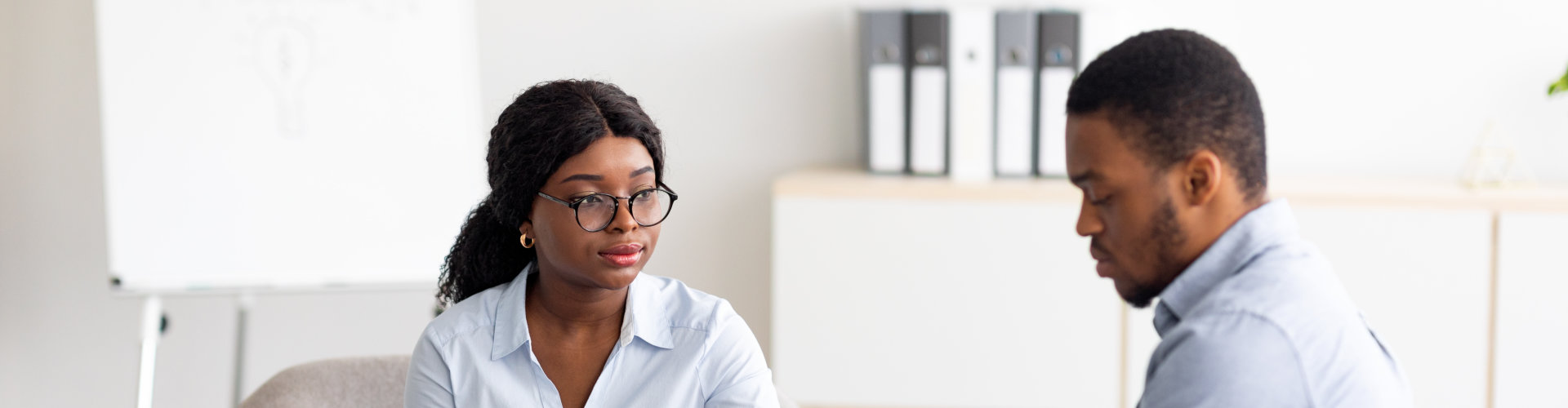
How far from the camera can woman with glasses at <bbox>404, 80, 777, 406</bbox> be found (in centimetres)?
125

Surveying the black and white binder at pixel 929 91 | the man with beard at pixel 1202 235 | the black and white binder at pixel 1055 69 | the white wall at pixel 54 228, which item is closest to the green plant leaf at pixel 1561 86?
the black and white binder at pixel 1055 69

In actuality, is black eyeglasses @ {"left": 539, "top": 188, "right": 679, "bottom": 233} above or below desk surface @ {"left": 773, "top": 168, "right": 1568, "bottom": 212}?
above

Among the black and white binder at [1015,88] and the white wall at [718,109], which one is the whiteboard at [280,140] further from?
the black and white binder at [1015,88]

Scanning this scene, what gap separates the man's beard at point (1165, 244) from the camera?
909mm

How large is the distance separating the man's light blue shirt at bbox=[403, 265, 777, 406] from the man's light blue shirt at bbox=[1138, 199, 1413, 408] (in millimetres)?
540

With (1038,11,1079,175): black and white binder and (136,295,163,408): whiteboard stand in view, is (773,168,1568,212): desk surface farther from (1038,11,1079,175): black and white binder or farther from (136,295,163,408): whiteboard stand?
(136,295,163,408): whiteboard stand

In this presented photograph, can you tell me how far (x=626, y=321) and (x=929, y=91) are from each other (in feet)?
3.83

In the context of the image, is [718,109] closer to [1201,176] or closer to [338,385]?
[338,385]

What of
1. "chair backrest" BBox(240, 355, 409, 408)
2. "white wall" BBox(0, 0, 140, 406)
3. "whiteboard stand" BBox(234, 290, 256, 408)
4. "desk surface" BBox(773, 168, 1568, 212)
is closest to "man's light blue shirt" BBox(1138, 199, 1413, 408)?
"chair backrest" BBox(240, 355, 409, 408)

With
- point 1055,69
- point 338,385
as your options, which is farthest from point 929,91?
point 338,385

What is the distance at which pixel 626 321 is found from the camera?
133 centimetres

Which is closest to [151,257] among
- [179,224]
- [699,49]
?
[179,224]

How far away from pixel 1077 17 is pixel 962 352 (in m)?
0.69

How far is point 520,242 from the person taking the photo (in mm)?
1402
